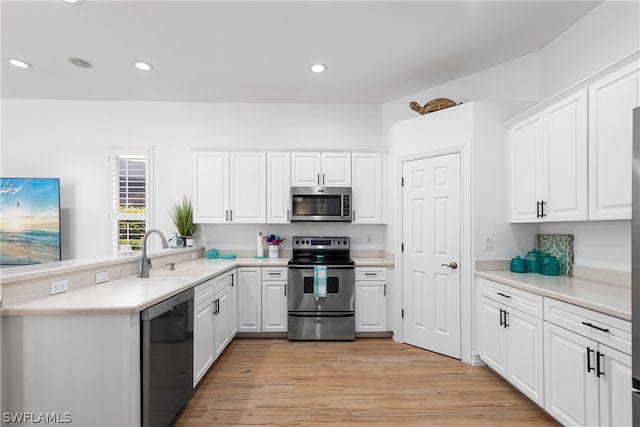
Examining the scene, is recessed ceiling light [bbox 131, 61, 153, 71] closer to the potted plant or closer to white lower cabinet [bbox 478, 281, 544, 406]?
the potted plant

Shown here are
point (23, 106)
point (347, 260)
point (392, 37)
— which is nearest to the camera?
point (392, 37)

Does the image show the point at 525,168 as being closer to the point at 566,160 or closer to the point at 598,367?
the point at 566,160

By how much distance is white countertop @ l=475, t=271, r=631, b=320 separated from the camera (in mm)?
1698

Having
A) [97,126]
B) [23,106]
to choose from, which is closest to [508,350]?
[97,126]

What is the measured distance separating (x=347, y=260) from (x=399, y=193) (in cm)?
108

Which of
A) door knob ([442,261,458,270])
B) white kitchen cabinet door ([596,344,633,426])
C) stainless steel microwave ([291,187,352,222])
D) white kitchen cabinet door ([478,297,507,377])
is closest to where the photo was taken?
white kitchen cabinet door ([596,344,633,426])

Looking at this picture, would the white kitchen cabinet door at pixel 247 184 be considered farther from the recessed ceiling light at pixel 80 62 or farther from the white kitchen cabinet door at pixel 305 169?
the recessed ceiling light at pixel 80 62

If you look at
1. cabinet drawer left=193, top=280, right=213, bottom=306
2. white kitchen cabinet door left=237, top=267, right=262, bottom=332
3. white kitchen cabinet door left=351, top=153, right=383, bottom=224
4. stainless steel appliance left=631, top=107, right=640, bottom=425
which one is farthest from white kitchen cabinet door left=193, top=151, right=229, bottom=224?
stainless steel appliance left=631, top=107, right=640, bottom=425

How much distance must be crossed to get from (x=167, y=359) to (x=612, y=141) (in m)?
3.14

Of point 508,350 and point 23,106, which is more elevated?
point 23,106

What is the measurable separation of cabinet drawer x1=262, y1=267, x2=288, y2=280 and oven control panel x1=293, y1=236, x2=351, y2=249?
527 millimetres

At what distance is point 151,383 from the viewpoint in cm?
178

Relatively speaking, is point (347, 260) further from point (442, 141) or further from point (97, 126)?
point (97, 126)

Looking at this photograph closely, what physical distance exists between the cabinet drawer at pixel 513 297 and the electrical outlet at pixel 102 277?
319cm
